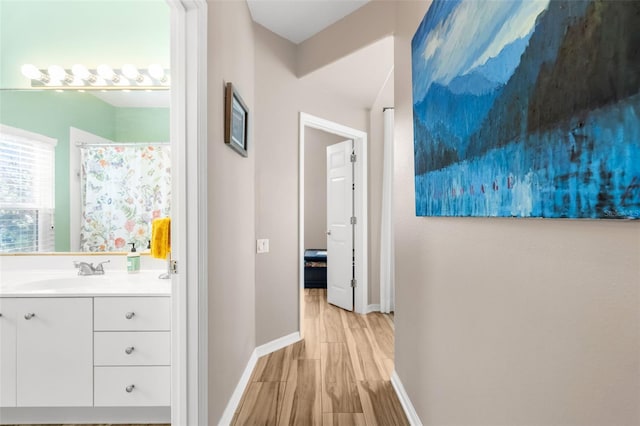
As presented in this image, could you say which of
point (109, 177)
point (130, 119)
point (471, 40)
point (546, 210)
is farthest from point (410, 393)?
point (130, 119)

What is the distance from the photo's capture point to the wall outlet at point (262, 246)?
2.34 meters

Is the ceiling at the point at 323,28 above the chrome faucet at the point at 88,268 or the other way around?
above

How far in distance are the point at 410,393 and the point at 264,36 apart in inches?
106

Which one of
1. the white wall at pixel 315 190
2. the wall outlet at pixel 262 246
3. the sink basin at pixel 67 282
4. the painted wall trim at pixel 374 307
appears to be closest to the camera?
the sink basin at pixel 67 282

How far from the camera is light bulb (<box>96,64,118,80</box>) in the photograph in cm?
199

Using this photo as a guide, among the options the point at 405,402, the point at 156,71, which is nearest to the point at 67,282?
the point at 156,71

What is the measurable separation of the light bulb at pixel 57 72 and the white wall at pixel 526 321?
7.41ft

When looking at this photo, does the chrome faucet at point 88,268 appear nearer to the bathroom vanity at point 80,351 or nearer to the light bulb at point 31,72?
the bathroom vanity at point 80,351

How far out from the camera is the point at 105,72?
2.00 metres

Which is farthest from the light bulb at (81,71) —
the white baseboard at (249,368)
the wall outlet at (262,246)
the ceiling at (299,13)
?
the white baseboard at (249,368)

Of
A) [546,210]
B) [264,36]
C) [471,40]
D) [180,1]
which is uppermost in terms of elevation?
[264,36]

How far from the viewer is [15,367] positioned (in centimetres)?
153

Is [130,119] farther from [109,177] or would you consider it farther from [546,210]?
[546,210]

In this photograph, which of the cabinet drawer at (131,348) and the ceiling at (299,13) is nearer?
the cabinet drawer at (131,348)
